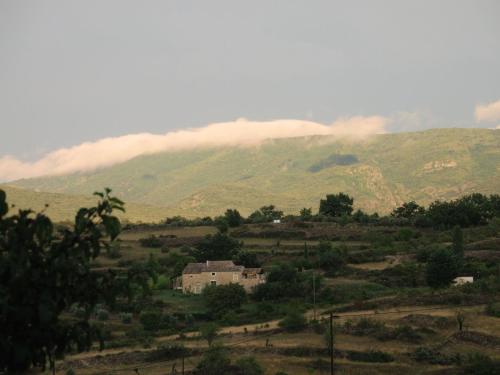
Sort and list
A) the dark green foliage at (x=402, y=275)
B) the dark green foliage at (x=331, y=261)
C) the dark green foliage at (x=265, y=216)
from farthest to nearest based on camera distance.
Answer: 1. the dark green foliage at (x=265, y=216)
2. the dark green foliage at (x=331, y=261)
3. the dark green foliage at (x=402, y=275)

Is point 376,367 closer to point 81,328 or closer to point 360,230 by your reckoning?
point 81,328

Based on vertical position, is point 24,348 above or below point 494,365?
above

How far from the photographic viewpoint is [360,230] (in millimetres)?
111875

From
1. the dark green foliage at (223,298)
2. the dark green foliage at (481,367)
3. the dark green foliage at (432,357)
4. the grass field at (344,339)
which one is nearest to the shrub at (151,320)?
the grass field at (344,339)

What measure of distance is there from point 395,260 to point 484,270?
13445mm

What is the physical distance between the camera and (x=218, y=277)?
7662cm

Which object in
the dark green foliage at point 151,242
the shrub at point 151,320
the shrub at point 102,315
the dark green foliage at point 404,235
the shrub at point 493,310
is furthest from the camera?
the dark green foliage at point 151,242

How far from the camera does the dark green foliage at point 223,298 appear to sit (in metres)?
66.2

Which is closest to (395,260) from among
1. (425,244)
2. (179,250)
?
(425,244)

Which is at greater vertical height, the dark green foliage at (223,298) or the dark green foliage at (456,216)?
the dark green foliage at (456,216)

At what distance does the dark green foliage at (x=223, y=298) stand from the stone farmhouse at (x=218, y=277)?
5507 mm

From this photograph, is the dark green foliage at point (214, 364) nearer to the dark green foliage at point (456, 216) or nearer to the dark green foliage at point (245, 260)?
the dark green foliage at point (245, 260)

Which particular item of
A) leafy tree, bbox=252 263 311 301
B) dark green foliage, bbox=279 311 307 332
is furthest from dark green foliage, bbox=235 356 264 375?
leafy tree, bbox=252 263 311 301

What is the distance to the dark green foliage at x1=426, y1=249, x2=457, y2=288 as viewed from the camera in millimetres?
69250
